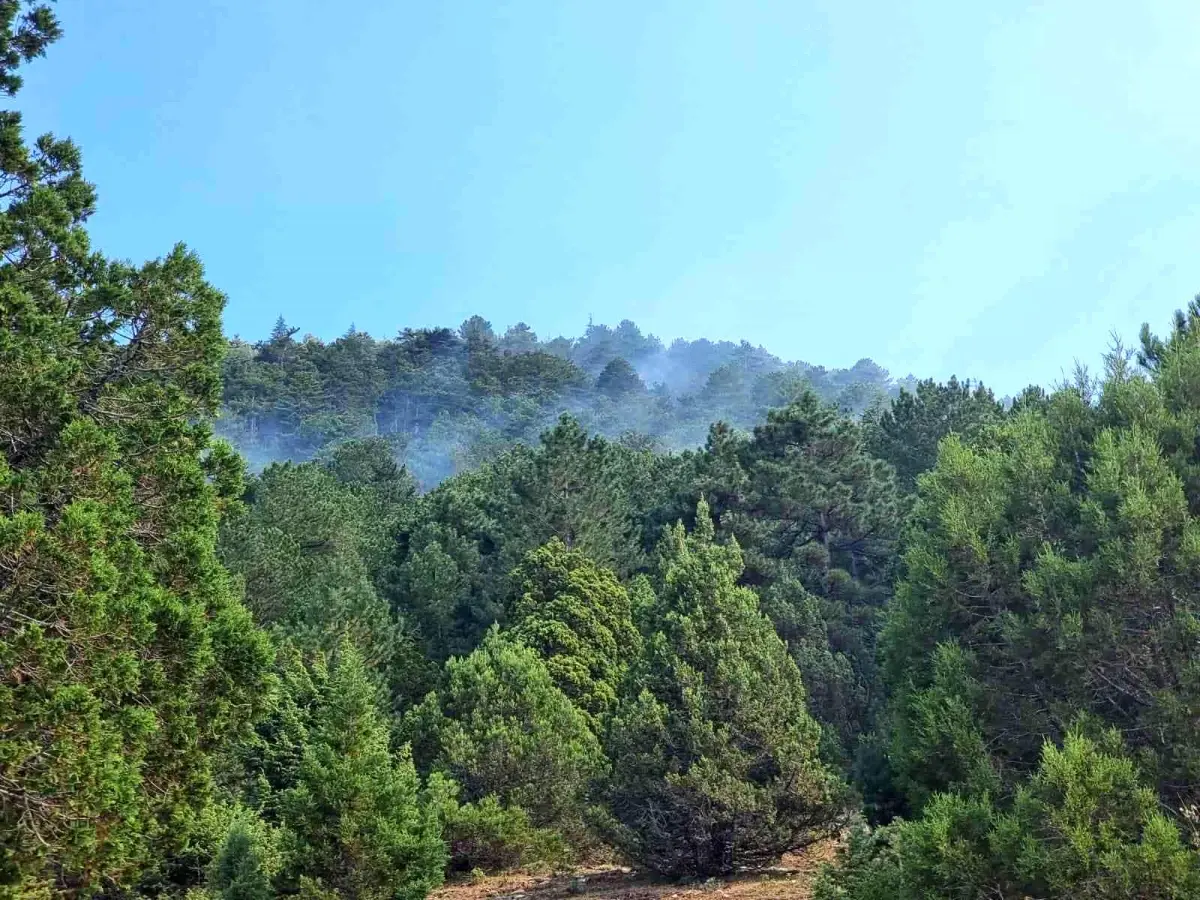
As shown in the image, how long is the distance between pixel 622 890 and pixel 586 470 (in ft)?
62.0

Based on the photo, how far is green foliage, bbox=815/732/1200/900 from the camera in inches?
263

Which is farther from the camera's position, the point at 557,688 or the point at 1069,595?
the point at 557,688

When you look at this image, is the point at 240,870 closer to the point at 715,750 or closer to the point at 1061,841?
the point at 715,750

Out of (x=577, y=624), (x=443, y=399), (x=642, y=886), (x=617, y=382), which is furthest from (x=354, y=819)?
(x=617, y=382)

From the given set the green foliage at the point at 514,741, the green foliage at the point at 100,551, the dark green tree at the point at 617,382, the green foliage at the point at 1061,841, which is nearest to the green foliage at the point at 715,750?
the green foliage at the point at 514,741

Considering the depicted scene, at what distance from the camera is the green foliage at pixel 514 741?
696 inches

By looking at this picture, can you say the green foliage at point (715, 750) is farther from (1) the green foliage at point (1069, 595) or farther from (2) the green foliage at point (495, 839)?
(2) the green foliage at point (495, 839)

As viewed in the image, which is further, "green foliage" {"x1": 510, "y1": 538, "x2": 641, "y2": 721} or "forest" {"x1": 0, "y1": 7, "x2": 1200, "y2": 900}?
"green foliage" {"x1": 510, "y1": 538, "x2": 641, "y2": 721}

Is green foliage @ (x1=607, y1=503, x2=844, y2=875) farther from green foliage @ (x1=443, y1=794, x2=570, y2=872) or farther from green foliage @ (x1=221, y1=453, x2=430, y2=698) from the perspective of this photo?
green foliage @ (x1=221, y1=453, x2=430, y2=698)

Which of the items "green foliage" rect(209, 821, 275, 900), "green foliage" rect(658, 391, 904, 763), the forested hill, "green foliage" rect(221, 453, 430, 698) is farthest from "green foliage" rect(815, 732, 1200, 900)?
the forested hill

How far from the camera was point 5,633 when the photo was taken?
7.70 m

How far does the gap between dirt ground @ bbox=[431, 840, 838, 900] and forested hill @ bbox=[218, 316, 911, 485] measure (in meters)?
52.6

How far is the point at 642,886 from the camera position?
1373 cm

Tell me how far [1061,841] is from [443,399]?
9098cm
